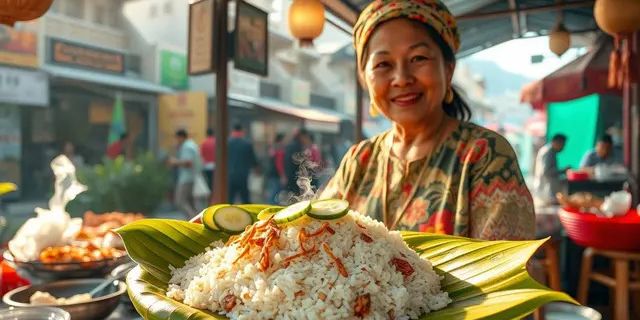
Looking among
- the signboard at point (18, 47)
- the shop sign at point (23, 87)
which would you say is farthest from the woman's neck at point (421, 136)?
the signboard at point (18, 47)

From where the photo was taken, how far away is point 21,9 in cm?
172

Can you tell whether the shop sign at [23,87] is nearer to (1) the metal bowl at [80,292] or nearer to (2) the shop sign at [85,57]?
(2) the shop sign at [85,57]

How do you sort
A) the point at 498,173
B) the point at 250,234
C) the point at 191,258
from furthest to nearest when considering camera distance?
the point at 498,173
the point at 191,258
the point at 250,234

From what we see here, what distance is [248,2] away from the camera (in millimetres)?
4777

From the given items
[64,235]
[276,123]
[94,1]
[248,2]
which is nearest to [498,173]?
[64,235]

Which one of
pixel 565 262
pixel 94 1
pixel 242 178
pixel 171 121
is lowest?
pixel 565 262

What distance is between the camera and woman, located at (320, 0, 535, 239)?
1790mm

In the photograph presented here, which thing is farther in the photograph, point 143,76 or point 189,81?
point 189,81

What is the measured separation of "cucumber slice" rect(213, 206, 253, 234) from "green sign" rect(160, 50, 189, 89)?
1801 cm

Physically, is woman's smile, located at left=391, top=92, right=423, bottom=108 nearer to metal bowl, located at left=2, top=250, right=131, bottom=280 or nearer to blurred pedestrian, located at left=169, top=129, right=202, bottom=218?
metal bowl, located at left=2, top=250, right=131, bottom=280

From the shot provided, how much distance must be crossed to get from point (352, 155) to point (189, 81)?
19354 mm

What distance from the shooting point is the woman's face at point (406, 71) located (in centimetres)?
190

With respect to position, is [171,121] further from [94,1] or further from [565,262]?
[565,262]

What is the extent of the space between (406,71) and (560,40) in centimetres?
629
